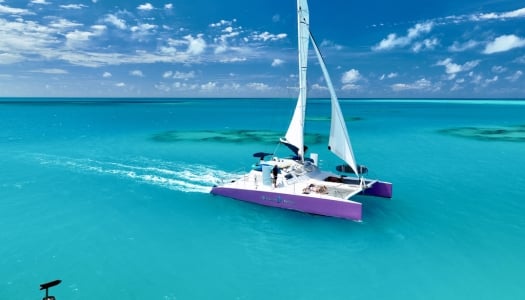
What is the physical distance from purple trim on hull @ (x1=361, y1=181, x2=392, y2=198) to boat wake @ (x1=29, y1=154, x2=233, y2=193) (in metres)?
11.0

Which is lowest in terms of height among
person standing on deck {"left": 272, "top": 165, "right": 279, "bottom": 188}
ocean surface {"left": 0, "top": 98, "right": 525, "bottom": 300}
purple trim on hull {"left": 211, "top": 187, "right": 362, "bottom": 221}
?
ocean surface {"left": 0, "top": 98, "right": 525, "bottom": 300}

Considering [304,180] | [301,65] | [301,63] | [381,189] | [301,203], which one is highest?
[301,63]

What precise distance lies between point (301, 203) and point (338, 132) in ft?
17.9

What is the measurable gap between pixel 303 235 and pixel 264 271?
12.1 ft

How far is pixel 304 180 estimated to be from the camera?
2214 centimetres

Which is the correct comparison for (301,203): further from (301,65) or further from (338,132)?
(301,65)

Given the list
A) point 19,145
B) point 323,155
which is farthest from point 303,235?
point 19,145

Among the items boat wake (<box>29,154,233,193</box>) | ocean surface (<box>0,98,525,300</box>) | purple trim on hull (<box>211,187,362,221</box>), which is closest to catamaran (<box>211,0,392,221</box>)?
purple trim on hull (<box>211,187,362,221</box>)

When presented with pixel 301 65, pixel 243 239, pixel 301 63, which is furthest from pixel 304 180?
pixel 301 63

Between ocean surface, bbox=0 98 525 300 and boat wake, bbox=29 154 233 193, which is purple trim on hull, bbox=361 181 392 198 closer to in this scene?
ocean surface, bbox=0 98 525 300

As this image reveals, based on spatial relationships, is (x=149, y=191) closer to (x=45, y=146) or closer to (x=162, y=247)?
(x=162, y=247)

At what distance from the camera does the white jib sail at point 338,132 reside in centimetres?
2070

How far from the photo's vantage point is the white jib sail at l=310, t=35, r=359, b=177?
20703 mm

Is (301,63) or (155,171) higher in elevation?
(301,63)
